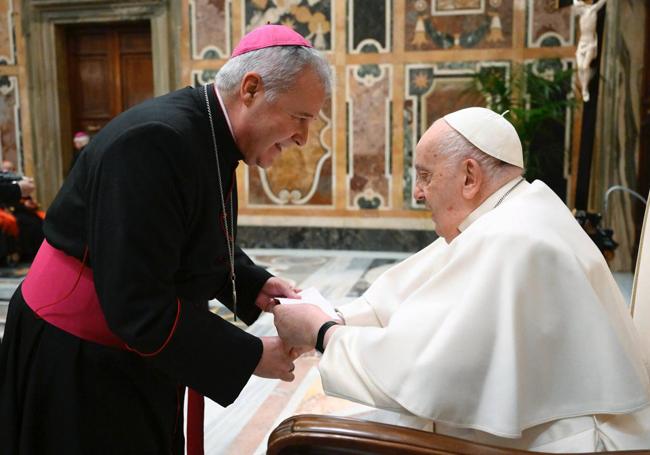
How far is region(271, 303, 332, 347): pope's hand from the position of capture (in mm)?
1794

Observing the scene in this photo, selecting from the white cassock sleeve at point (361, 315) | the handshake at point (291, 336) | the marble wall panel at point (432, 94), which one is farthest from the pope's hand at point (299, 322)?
the marble wall panel at point (432, 94)

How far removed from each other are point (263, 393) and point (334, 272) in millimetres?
3137

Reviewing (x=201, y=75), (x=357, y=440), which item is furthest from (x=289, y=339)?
(x=201, y=75)

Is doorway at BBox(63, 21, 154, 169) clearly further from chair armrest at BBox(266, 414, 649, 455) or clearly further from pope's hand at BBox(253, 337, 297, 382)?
chair armrest at BBox(266, 414, 649, 455)

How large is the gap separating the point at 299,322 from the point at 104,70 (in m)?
8.12

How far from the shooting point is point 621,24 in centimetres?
666

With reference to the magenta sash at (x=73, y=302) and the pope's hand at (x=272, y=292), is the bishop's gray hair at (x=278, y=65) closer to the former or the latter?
the magenta sash at (x=73, y=302)

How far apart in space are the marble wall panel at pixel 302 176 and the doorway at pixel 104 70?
224cm

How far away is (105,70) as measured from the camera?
8.92m

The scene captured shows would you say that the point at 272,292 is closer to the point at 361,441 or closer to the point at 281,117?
the point at 281,117

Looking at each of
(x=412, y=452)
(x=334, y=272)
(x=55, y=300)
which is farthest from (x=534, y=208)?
(x=334, y=272)

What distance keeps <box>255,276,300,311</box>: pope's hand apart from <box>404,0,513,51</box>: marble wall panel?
5.96 meters

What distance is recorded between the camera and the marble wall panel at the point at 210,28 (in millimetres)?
7938

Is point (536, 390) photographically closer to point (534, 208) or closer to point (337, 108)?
point (534, 208)
